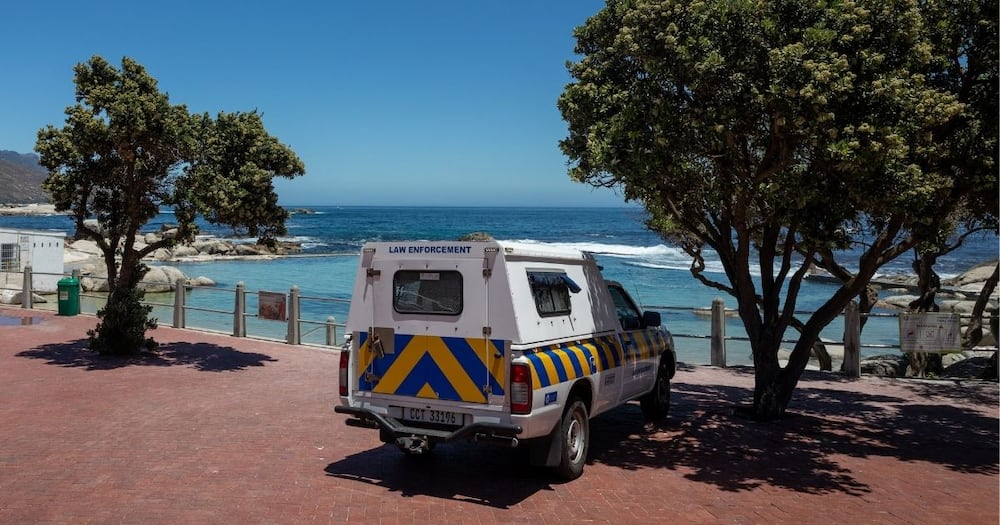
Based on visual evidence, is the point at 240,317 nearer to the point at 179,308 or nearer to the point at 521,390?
the point at 179,308

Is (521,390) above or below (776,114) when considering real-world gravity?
below

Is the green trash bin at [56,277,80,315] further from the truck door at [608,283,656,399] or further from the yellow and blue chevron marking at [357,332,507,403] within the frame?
the truck door at [608,283,656,399]

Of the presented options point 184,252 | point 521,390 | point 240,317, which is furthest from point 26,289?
point 184,252

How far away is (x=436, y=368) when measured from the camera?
725 cm

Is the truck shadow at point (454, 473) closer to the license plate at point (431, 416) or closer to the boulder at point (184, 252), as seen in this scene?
the license plate at point (431, 416)

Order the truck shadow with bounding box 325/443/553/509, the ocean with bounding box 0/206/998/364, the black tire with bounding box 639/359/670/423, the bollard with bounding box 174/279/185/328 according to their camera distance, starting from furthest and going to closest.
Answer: the ocean with bounding box 0/206/998/364 → the bollard with bounding box 174/279/185/328 → the black tire with bounding box 639/359/670/423 → the truck shadow with bounding box 325/443/553/509

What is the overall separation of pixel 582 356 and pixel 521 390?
122cm

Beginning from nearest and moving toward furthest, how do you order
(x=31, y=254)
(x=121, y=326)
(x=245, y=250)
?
(x=121, y=326), (x=31, y=254), (x=245, y=250)

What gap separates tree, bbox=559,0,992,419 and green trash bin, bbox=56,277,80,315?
16225 millimetres

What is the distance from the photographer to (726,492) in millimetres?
7375

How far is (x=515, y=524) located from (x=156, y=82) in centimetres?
1173

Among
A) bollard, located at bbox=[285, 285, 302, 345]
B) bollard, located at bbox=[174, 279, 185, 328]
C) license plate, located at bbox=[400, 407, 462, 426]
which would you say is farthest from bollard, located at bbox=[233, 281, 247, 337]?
license plate, located at bbox=[400, 407, 462, 426]

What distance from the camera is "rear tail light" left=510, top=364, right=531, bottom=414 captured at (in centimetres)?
679

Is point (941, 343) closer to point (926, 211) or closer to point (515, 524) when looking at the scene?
point (926, 211)
